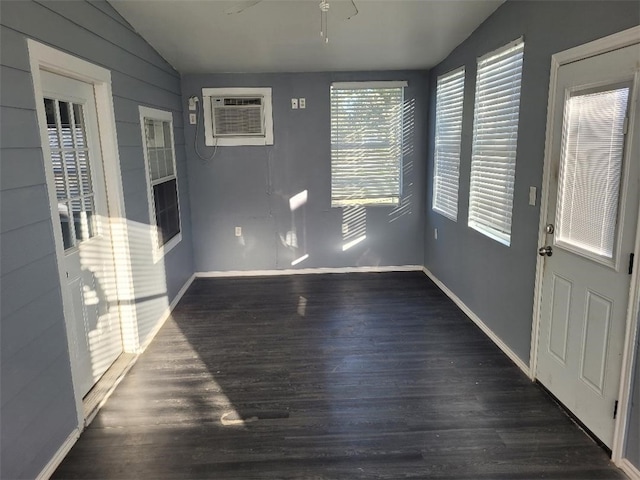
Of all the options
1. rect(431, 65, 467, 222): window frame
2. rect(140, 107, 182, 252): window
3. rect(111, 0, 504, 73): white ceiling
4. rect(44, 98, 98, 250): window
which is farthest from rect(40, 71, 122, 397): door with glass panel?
rect(431, 65, 467, 222): window frame

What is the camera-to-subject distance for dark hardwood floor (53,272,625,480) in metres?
2.17

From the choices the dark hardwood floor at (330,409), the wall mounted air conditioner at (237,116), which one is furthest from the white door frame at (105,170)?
the wall mounted air conditioner at (237,116)

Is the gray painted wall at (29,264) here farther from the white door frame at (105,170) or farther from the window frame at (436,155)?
the window frame at (436,155)

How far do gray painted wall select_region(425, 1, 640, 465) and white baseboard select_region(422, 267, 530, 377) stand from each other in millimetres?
47

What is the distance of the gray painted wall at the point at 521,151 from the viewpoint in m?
2.33

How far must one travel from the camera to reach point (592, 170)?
230cm

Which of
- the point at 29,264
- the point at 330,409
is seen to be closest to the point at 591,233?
the point at 330,409

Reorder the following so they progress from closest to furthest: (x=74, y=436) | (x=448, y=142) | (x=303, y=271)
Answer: (x=74, y=436), (x=448, y=142), (x=303, y=271)

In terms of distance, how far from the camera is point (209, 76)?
4.94 m

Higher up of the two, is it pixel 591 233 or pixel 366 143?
pixel 366 143

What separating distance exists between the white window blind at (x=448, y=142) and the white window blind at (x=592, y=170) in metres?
1.76

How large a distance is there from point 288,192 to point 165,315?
2031 millimetres

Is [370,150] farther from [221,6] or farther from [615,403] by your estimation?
[615,403]

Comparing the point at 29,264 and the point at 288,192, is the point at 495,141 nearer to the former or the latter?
the point at 288,192
